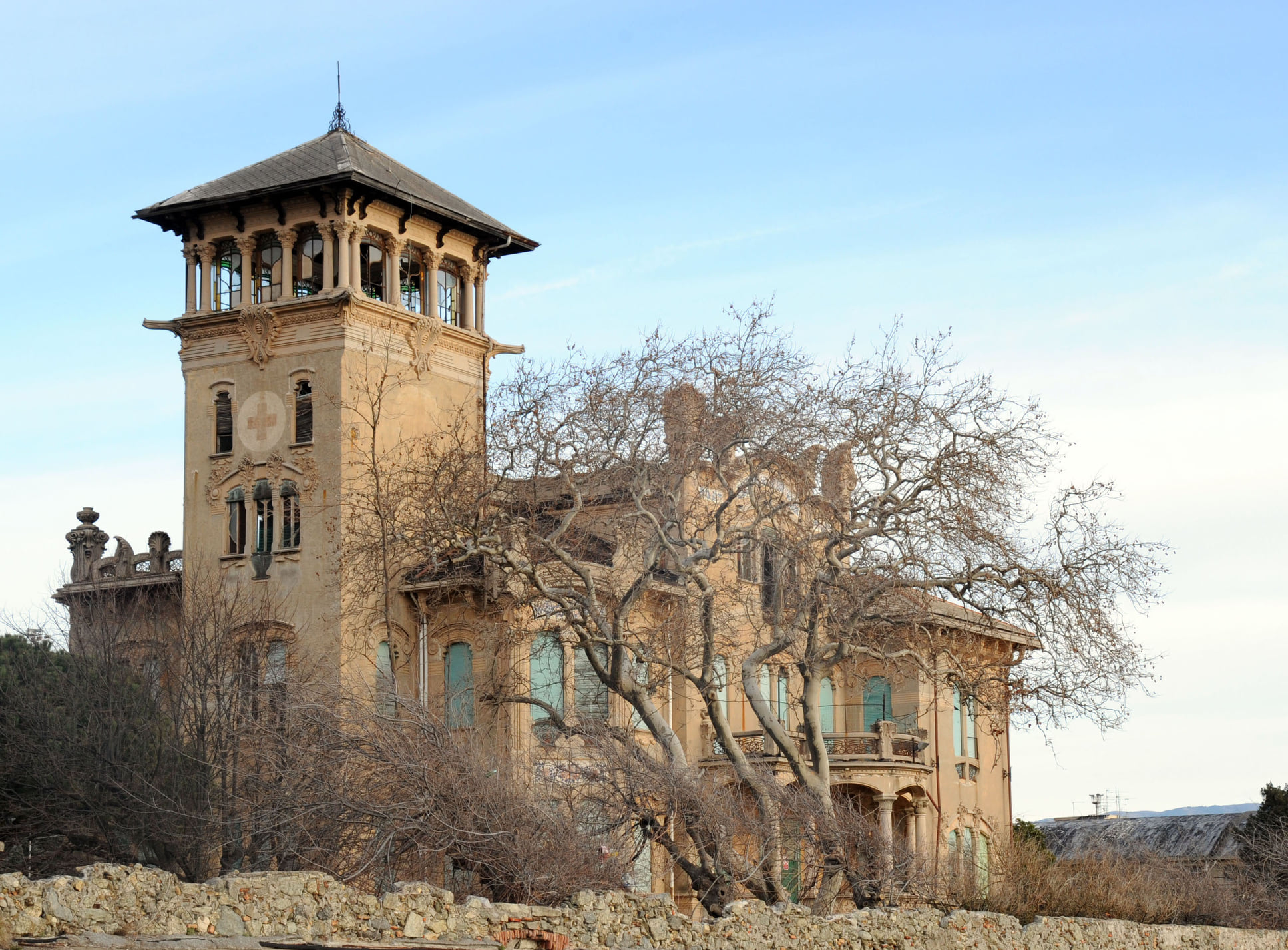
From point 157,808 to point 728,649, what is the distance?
43.7ft

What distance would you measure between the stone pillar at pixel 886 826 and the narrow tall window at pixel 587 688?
6.52 metres

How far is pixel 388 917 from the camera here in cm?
1756

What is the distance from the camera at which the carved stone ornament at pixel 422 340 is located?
4328 cm

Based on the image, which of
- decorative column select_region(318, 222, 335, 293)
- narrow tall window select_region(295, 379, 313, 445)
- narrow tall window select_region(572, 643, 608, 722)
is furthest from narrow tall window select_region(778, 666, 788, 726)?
decorative column select_region(318, 222, 335, 293)

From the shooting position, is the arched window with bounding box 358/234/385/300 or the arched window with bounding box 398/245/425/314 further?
the arched window with bounding box 398/245/425/314

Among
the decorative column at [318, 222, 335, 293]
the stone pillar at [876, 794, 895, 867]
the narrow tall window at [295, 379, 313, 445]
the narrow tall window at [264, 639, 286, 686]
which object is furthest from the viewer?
the narrow tall window at [295, 379, 313, 445]

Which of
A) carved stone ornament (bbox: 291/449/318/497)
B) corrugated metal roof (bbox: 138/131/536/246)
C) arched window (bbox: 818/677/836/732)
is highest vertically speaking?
corrugated metal roof (bbox: 138/131/536/246)

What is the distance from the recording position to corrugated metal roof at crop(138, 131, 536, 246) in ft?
137

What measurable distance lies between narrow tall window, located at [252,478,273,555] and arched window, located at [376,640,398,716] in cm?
406

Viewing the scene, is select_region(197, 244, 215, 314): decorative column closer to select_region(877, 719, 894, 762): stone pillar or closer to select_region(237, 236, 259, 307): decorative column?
select_region(237, 236, 259, 307): decorative column

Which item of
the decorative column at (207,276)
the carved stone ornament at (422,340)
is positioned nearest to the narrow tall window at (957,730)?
the carved stone ornament at (422,340)

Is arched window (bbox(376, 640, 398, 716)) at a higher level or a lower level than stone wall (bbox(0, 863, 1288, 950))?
higher

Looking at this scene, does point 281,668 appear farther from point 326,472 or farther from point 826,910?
point 826,910

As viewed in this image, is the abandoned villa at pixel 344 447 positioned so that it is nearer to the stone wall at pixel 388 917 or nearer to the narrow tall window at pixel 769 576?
the narrow tall window at pixel 769 576
